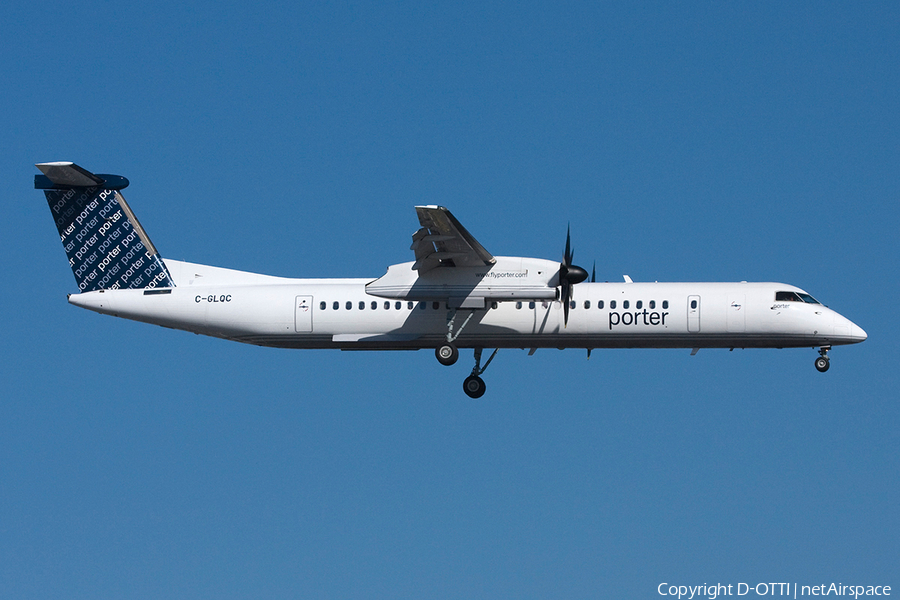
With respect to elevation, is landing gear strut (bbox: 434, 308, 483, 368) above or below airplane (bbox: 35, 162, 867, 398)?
below

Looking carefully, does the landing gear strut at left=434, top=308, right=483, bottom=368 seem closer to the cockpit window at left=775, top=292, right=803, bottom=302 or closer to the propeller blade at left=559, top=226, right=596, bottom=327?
the propeller blade at left=559, top=226, right=596, bottom=327

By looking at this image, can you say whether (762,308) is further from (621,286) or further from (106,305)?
(106,305)

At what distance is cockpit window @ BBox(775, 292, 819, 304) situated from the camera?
28.8 meters

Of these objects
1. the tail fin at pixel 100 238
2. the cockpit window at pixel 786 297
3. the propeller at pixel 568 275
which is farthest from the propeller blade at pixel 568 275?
the tail fin at pixel 100 238

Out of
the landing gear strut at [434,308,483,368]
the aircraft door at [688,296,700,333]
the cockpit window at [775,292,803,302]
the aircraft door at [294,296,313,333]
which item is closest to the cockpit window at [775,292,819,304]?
the cockpit window at [775,292,803,302]

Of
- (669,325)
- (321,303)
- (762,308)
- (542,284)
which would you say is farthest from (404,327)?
(762,308)

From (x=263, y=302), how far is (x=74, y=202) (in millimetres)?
5971

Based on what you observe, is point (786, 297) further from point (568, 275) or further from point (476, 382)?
point (476, 382)

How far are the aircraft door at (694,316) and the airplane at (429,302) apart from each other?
1.0 inches

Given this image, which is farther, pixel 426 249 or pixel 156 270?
pixel 156 270

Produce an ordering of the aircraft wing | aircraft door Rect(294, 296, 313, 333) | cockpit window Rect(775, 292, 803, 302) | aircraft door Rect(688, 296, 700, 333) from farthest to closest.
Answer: aircraft door Rect(294, 296, 313, 333) → cockpit window Rect(775, 292, 803, 302) → aircraft door Rect(688, 296, 700, 333) → the aircraft wing

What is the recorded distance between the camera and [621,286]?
29438mm

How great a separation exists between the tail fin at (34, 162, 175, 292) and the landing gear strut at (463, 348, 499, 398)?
8.62 m

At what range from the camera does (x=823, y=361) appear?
95.0 ft
